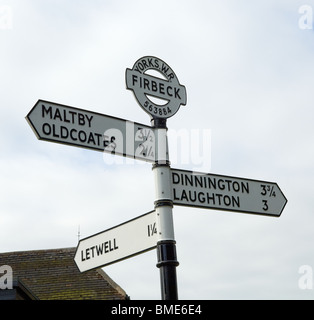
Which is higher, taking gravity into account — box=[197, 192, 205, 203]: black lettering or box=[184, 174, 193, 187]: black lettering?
box=[184, 174, 193, 187]: black lettering

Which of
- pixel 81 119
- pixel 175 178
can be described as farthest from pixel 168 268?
pixel 81 119

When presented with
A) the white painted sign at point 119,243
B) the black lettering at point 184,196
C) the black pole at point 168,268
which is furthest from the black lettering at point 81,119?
the black pole at point 168,268

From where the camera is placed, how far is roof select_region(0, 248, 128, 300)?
15.4 metres

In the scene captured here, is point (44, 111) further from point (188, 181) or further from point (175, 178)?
point (188, 181)

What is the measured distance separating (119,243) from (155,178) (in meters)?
0.62

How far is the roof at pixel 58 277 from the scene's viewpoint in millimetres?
15445

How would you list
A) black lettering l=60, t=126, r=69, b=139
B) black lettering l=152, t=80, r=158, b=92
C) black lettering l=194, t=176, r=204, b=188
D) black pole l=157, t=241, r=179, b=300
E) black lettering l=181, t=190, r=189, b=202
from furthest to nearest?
black lettering l=152, t=80, r=158, b=92
black lettering l=194, t=176, r=204, b=188
black lettering l=181, t=190, r=189, b=202
black lettering l=60, t=126, r=69, b=139
black pole l=157, t=241, r=179, b=300

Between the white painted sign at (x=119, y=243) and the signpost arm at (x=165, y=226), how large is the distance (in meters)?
0.08

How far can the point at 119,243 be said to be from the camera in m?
5.28

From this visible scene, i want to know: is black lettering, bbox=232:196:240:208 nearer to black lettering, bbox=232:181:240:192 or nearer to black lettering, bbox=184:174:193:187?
black lettering, bbox=232:181:240:192

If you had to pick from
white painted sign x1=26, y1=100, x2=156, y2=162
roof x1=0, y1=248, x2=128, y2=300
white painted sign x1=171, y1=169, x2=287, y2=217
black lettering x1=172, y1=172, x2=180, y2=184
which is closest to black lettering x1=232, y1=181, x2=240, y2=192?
white painted sign x1=171, y1=169, x2=287, y2=217
